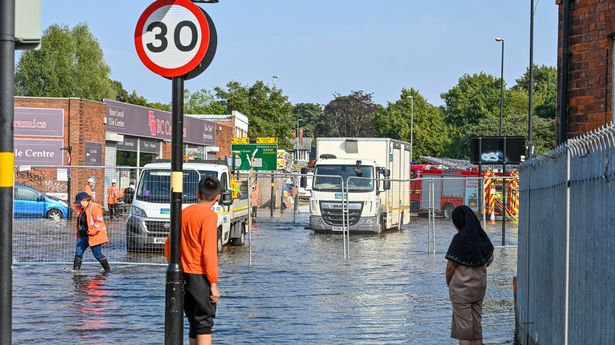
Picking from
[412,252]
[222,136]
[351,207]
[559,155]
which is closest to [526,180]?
[559,155]

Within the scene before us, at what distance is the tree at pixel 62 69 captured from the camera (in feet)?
255

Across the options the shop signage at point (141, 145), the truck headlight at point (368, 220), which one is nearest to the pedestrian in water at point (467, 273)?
the truck headlight at point (368, 220)

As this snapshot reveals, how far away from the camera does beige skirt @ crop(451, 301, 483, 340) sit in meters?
9.33

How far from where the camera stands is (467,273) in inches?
368

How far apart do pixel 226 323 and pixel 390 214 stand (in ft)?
73.3

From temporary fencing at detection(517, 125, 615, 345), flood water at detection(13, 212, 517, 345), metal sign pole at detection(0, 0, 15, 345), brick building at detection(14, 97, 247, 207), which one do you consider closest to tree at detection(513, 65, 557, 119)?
brick building at detection(14, 97, 247, 207)

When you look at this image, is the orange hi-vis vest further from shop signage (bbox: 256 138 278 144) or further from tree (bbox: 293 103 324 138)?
tree (bbox: 293 103 324 138)

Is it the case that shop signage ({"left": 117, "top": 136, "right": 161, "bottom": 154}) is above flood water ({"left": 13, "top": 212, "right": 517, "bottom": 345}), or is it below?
above

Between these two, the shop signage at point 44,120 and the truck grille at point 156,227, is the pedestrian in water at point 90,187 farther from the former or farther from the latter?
the shop signage at point 44,120

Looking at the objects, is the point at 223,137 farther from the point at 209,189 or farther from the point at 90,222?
the point at 209,189

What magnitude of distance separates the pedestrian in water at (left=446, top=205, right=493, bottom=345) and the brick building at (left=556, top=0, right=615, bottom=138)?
2.73m

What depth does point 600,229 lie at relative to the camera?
5.09m

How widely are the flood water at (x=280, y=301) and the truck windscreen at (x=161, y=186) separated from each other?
1.59m

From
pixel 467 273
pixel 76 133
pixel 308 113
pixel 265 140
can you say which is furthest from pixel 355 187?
pixel 308 113
